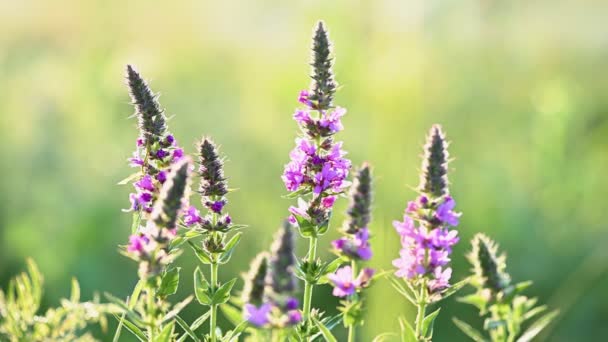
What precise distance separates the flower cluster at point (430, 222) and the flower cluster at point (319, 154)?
0.10 meters

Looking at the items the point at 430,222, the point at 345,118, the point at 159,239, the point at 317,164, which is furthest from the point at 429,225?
the point at 345,118

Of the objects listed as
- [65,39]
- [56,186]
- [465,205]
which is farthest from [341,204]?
[65,39]

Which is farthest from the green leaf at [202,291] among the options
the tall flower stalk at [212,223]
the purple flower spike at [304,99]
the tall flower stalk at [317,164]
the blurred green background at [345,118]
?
the blurred green background at [345,118]

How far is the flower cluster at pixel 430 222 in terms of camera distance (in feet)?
2.29

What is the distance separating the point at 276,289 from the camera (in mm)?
579

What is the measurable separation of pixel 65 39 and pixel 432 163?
3.13 m

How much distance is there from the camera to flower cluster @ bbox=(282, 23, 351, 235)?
0.79 m

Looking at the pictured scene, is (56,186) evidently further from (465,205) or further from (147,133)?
(147,133)

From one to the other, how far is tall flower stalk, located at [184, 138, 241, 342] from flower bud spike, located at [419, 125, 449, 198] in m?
0.19

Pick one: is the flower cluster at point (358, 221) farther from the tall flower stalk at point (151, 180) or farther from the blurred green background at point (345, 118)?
the blurred green background at point (345, 118)

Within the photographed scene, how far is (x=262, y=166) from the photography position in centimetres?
257

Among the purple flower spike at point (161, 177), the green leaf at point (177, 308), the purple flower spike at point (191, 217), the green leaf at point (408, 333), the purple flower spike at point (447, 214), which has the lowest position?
the green leaf at point (408, 333)

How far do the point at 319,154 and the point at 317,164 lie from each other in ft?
0.09

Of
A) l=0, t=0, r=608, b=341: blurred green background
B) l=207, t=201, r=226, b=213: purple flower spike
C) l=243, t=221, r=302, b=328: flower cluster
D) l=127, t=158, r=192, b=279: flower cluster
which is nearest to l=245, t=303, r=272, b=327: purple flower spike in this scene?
l=243, t=221, r=302, b=328: flower cluster
